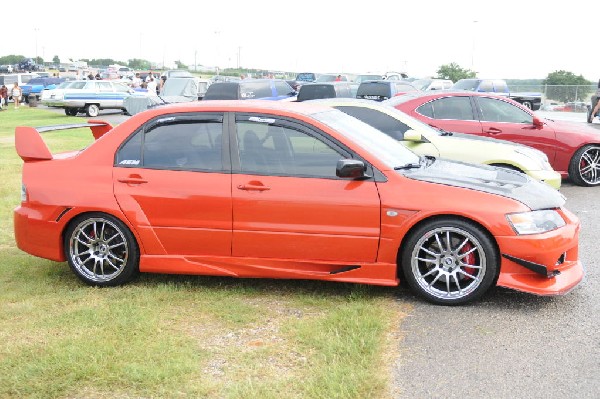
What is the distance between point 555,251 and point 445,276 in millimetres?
810

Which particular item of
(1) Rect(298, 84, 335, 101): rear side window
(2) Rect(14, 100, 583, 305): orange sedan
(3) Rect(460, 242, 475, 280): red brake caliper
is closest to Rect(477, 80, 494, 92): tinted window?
(1) Rect(298, 84, 335, 101): rear side window

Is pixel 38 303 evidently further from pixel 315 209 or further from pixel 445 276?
pixel 445 276

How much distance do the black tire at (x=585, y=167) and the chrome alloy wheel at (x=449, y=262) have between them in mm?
6362

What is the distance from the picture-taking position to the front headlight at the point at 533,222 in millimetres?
4899

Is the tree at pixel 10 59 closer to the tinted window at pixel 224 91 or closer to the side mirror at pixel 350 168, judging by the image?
the tinted window at pixel 224 91

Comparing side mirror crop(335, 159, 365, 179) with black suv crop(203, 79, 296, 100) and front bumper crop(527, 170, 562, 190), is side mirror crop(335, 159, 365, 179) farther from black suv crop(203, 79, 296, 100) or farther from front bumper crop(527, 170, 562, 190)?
black suv crop(203, 79, 296, 100)

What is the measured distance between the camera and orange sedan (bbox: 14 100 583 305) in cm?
498

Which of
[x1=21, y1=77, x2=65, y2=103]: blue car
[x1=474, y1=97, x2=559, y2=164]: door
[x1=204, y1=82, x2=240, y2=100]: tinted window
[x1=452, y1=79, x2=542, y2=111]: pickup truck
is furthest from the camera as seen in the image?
[x1=21, y1=77, x2=65, y2=103]: blue car

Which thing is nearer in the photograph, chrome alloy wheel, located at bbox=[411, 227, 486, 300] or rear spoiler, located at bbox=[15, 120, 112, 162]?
chrome alloy wheel, located at bbox=[411, 227, 486, 300]

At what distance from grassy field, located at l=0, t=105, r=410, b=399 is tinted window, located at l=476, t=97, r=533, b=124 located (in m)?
5.82

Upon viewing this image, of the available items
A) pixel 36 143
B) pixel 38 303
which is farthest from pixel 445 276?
pixel 36 143

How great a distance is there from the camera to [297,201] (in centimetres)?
511

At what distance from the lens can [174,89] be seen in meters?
28.4

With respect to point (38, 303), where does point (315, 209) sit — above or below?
above
